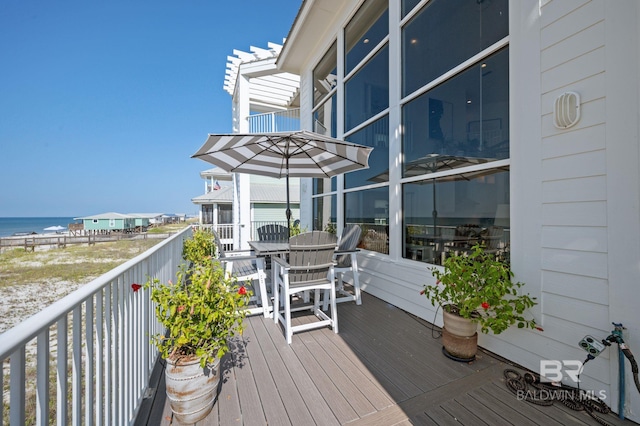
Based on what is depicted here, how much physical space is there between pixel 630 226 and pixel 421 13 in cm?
322

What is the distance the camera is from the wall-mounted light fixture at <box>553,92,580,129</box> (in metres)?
1.91

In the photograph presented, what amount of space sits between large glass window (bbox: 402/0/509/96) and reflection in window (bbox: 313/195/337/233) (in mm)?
2588

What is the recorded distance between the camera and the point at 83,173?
58.0 meters

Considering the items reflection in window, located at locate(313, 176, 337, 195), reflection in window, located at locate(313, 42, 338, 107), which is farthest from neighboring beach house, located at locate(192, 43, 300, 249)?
reflection in window, located at locate(313, 176, 337, 195)

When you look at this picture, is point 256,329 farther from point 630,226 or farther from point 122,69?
point 122,69

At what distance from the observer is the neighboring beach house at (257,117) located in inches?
306

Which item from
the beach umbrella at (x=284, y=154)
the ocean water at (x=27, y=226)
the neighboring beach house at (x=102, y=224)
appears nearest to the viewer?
the beach umbrella at (x=284, y=154)

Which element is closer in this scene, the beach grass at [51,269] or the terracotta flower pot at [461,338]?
the terracotta flower pot at [461,338]

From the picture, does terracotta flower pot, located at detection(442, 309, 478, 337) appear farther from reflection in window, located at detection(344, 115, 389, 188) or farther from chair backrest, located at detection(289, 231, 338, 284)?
reflection in window, located at detection(344, 115, 389, 188)

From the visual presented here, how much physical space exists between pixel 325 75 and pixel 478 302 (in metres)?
5.51

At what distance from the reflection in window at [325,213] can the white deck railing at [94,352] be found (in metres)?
3.64

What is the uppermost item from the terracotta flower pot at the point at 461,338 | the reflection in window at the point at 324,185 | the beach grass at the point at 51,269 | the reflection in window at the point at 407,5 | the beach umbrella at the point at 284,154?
the reflection in window at the point at 407,5

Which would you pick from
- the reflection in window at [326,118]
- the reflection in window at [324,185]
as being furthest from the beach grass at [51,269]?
the reflection in window at [326,118]

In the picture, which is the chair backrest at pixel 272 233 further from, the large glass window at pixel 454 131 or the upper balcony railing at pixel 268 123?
the upper balcony railing at pixel 268 123
